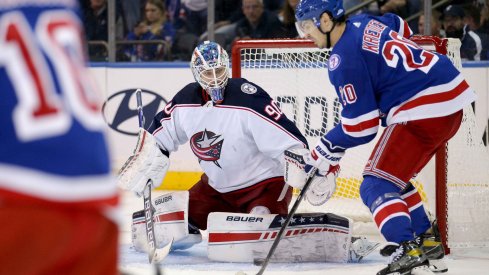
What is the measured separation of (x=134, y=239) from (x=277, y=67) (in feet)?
4.01

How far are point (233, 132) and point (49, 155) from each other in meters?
2.97

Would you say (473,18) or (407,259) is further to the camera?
(473,18)

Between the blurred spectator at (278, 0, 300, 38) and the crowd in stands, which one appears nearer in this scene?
the crowd in stands

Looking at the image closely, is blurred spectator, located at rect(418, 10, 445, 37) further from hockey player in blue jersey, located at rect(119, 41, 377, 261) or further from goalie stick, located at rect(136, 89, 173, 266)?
goalie stick, located at rect(136, 89, 173, 266)

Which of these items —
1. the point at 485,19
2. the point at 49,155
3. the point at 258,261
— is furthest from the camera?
the point at 485,19

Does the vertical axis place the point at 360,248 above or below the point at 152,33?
below

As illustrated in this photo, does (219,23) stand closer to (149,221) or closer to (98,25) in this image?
(98,25)

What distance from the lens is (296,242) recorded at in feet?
12.7

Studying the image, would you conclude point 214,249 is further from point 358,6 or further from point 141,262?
point 358,6

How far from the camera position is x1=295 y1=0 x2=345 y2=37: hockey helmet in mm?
3500

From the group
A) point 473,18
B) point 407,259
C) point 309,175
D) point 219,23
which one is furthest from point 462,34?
point 407,259

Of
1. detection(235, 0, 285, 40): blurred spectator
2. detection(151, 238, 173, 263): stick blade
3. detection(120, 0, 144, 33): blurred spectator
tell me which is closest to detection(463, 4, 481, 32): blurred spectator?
detection(235, 0, 285, 40): blurred spectator

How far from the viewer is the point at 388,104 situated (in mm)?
3469

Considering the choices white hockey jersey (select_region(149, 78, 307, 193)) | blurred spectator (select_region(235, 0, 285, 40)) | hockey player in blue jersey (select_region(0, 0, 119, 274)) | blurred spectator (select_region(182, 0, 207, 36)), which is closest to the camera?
hockey player in blue jersey (select_region(0, 0, 119, 274))
